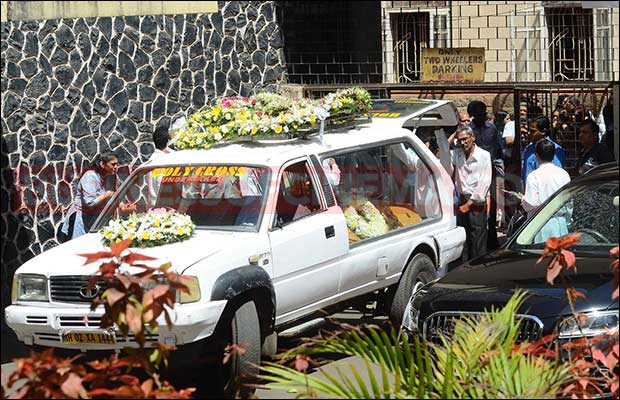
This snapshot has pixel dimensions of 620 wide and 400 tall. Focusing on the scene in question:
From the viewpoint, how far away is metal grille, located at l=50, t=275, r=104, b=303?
8.52 m

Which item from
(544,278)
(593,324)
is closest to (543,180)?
(544,278)

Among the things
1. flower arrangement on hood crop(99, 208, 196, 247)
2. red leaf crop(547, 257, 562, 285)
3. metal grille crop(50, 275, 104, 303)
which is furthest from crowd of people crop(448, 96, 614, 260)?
red leaf crop(547, 257, 562, 285)

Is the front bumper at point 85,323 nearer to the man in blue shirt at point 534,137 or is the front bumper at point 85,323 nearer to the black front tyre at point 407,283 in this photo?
the black front tyre at point 407,283

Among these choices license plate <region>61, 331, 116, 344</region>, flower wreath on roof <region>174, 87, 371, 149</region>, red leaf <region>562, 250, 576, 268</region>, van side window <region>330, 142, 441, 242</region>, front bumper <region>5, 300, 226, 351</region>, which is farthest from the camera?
van side window <region>330, 142, 441, 242</region>

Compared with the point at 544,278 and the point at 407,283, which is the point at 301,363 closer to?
the point at 544,278

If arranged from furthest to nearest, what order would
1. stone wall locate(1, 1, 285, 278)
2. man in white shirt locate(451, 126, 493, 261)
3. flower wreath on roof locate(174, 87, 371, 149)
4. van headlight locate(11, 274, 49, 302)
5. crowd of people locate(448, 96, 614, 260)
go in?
stone wall locate(1, 1, 285, 278) → man in white shirt locate(451, 126, 493, 261) → crowd of people locate(448, 96, 614, 260) → flower wreath on roof locate(174, 87, 371, 149) → van headlight locate(11, 274, 49, 302)

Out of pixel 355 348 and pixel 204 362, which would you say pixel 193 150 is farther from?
pixel 355 348

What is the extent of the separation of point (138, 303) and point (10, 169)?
11090mm

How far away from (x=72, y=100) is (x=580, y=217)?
28.5 feet

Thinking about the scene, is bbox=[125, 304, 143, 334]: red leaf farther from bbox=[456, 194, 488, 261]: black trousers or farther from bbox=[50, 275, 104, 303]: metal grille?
bbox=[456, 194, 488, 261]: black trousers

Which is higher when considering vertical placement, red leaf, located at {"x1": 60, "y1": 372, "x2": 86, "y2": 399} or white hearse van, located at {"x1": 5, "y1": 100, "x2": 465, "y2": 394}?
red leaf, located at {"x1": 60, "y1": 372, "x2": 86, "y2": 399}

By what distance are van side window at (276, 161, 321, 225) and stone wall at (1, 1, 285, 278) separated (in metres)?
6.36

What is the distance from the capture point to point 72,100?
15656 mm

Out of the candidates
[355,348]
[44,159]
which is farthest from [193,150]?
[44,159]
